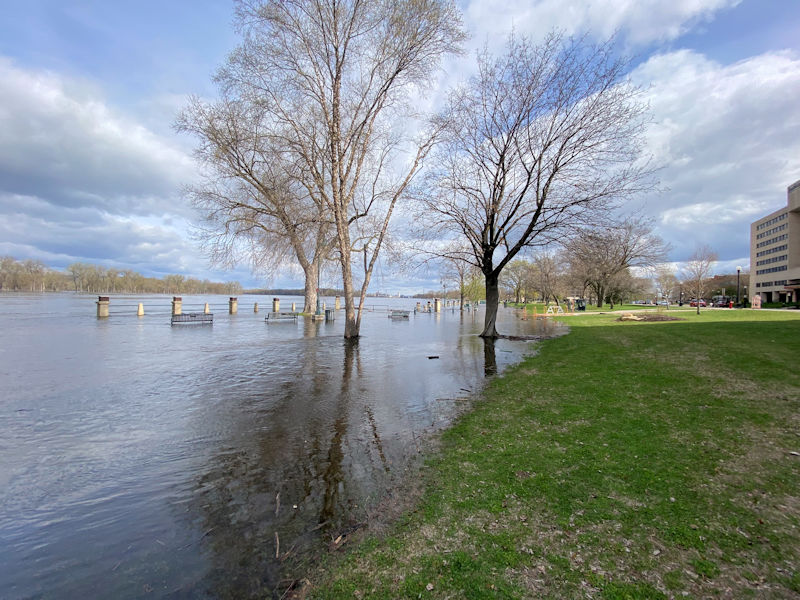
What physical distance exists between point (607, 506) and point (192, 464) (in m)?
4.74

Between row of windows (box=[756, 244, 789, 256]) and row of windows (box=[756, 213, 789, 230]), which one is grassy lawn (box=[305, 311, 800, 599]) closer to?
row of windows (box=[756, 244, 789, 256])

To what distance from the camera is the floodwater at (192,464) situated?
2.77 metres

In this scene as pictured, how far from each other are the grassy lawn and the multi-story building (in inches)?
2932

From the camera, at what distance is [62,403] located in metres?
6.72

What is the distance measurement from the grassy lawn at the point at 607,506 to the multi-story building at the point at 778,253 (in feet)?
244

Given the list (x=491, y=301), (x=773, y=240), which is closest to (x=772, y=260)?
(x=773, y=240)

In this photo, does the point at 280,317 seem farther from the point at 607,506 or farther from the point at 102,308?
the point at 607,506

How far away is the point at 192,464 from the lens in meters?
4.48

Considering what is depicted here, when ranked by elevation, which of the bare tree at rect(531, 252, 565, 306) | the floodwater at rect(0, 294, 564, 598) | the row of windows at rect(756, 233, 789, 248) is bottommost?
the floodwater at rect(0, 294, 564, 598)

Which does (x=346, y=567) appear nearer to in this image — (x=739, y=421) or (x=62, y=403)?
(x=739, y=421)

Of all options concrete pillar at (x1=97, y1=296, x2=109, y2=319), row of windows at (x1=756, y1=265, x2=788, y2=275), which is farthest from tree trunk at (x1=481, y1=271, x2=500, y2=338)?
row of windows at (x1=756, y1=265, x2=788, y2=275)

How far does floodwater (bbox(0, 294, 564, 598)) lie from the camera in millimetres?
2773

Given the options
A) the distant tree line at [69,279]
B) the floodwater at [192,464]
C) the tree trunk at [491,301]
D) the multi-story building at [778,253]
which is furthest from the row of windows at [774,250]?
the distant tree line at [69,279]

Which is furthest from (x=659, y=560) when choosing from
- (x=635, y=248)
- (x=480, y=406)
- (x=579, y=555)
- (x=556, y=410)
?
(x=635, y=248)
